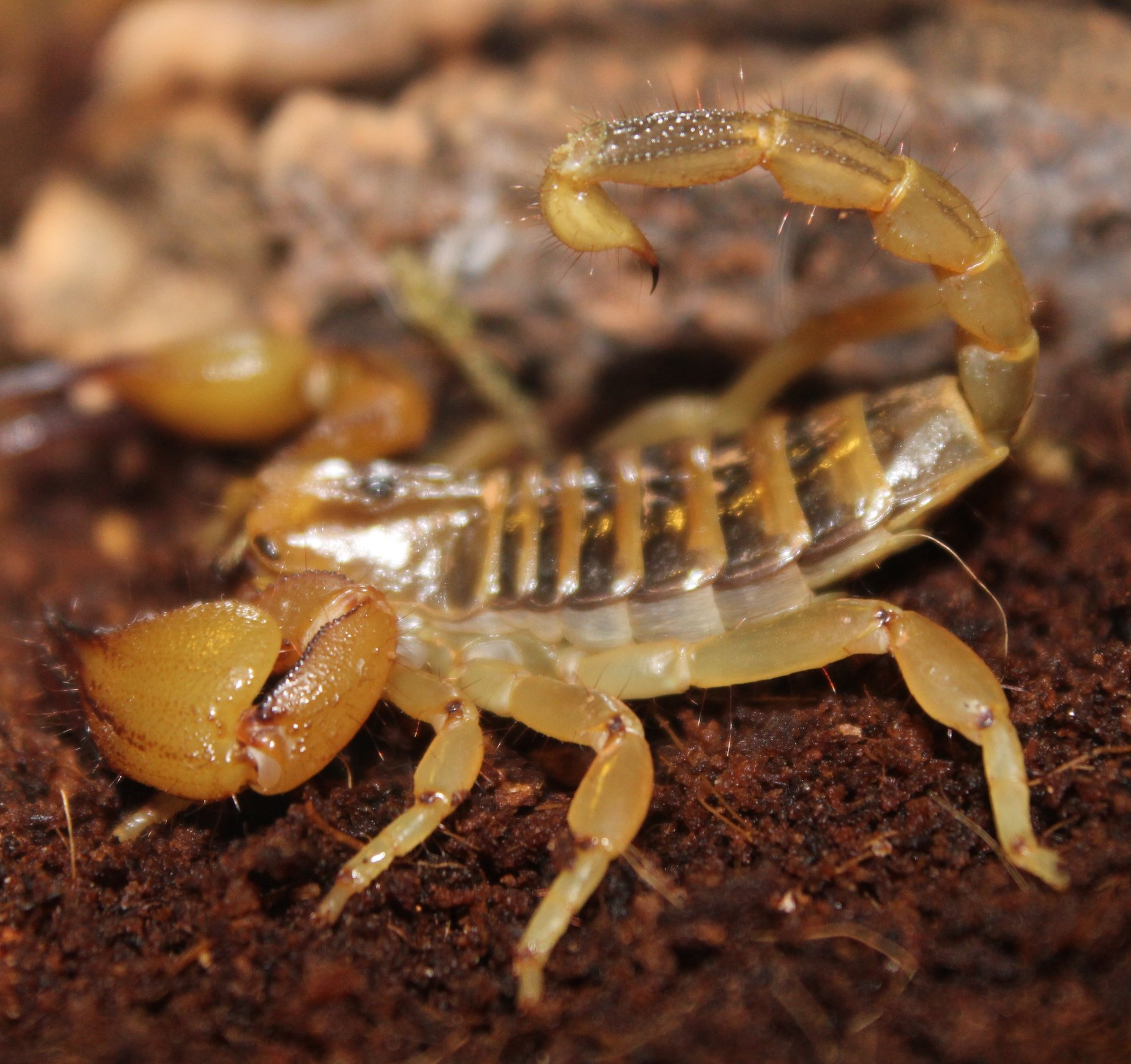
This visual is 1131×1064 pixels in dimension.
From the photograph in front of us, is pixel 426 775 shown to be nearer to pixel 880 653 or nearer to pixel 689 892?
pixel 689 892

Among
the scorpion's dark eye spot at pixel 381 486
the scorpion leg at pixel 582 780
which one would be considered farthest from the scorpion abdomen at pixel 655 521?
the scorpion leg at pixel 582 780

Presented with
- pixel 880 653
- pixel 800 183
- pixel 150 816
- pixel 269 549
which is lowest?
pixel 150 816

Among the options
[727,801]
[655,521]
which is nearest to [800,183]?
[655,521]

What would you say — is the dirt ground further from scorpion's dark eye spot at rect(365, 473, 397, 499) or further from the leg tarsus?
scorpion's dark eye spot at rect(365, 473, 397, 499)

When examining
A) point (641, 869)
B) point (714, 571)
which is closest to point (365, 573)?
point (714, 571)

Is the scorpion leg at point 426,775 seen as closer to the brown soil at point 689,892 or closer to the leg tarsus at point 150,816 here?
the brown soil at point 689,892
